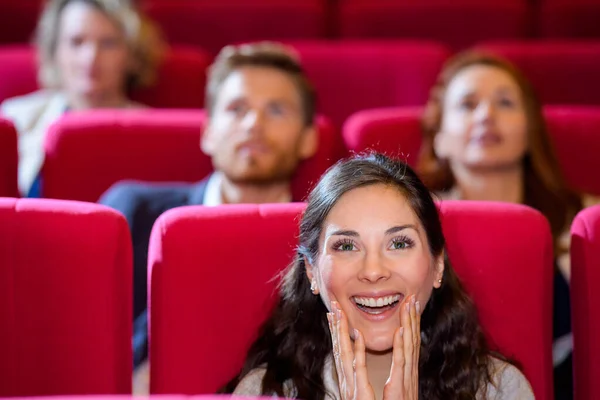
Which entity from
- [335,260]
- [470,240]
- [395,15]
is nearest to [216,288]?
[335,260]

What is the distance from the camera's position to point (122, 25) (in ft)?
6.15

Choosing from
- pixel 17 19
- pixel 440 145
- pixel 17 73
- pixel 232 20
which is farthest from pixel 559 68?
pixel 17 19

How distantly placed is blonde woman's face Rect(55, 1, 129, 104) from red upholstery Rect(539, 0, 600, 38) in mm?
872

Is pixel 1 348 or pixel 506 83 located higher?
pixel 506 83

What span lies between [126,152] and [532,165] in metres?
0.61

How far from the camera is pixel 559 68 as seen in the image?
1856 millimetres

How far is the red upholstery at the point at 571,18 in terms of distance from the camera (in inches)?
82.8

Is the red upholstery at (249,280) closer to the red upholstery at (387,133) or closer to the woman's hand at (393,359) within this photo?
the woman's hand at (393,359)

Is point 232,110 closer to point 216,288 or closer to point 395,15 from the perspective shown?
point 216,288

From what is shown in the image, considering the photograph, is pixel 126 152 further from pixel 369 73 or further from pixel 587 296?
pixel 587 296

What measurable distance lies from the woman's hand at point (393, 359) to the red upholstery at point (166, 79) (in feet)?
3.17

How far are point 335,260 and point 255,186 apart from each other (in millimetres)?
512

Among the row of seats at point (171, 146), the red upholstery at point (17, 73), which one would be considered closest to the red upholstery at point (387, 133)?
the row of seats at point (171, 146)

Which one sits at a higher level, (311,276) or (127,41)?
(127,41)
